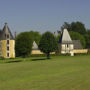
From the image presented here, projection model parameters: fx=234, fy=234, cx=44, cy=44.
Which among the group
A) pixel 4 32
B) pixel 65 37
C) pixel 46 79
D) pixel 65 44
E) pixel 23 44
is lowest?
pixel 46 79

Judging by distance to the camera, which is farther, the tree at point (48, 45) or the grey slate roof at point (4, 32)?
the grey slate roof at point (4, 32)

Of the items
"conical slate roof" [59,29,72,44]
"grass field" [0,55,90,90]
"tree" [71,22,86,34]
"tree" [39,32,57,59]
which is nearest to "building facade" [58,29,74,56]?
"conical slate roof" [59,29,72,44]

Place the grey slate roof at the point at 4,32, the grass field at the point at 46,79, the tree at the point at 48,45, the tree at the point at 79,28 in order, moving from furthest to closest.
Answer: the tree at the point at 79,28 < the grey slate roof at the point at 4,32 < the tree at the point at 48,45 < the grass field at the point at 46,79

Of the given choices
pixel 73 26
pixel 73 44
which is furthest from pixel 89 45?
pixel 73 44

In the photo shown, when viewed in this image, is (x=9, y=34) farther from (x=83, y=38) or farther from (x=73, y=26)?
(x=73, y=26)

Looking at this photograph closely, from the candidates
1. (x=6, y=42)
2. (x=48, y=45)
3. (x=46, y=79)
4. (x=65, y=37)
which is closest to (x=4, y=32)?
(x=6, y=42)

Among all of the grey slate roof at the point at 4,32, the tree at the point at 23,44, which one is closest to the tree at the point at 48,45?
the tree at the point at 23,44

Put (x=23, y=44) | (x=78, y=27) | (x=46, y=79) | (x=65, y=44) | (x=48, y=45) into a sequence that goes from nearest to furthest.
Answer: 1. (x=46, y=79)
2. (x=23, y=44)
3. (x=48, y=45)
4. (x=65, y=44)
5. (x=78, y=27)

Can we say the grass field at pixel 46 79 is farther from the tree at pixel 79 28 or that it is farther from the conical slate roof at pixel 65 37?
the tree at pixel 79 28

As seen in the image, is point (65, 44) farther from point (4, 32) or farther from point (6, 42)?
point (4, 32)

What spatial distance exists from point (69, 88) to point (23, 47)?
46.8m

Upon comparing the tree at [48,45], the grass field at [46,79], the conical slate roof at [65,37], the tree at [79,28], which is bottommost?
the grass field at [46,79]

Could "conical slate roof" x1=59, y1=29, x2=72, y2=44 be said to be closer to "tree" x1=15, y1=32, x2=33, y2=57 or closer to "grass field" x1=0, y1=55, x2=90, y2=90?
"tree" x1=15, y1=32, x2=33, y2=57

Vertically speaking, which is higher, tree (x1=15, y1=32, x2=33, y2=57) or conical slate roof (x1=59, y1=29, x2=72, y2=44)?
conical slate roof (x1=59, y1=29, x2=72, y2=44)
